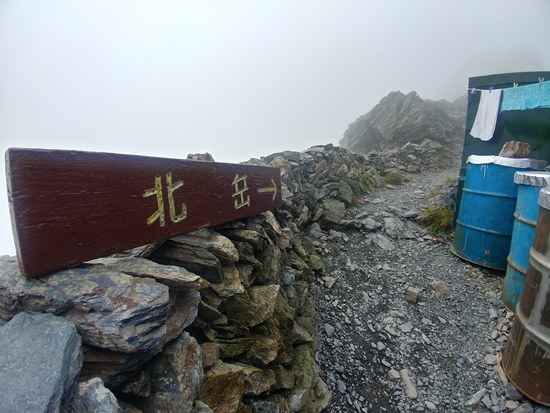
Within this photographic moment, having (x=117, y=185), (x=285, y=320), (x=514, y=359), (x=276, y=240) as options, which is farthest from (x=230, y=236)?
(x=514, y=359)

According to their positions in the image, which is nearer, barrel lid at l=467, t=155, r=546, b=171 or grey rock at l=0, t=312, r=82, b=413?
grey rock at l=0, t=312, r=82, b=413

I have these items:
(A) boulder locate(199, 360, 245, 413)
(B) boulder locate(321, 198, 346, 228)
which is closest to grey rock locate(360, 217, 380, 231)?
(B) boulder locate(321, 198, 346, 228)

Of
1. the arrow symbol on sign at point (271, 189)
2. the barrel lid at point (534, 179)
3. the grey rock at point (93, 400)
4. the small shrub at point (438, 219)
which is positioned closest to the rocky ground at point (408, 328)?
the small shrub at point (438, 219)

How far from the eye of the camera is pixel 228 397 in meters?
2.08

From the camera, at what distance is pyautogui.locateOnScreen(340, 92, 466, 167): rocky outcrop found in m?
17.1

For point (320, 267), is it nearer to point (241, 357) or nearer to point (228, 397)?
point (241, 357)

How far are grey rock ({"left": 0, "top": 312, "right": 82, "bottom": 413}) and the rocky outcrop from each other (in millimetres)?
16054

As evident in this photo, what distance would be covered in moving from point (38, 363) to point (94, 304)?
330 mm

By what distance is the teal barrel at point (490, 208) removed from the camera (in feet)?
15.8

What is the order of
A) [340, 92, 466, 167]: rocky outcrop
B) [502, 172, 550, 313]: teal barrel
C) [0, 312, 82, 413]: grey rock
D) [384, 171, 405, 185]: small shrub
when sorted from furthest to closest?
1. [340, 92, 466, 167]: rocky outcrop
2. [384, 171, 405, 185]: small shrub
3. [502, 172, 550, 313]: teal barrel
4. [0, 312, 82, 413]: grey rock

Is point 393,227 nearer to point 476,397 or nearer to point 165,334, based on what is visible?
point 476,397

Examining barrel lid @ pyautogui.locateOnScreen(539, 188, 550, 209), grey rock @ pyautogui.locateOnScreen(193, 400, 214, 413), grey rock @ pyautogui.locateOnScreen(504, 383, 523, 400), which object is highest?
barrel lid @ pyautogui.locateOnScreen(539, 188, 550, 209)

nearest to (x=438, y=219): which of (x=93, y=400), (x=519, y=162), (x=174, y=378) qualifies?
(x=519, y=162)

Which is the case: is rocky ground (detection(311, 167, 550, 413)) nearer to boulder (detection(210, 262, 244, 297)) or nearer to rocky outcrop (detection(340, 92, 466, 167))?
boulder (detection(210, 262, 244, 297))
